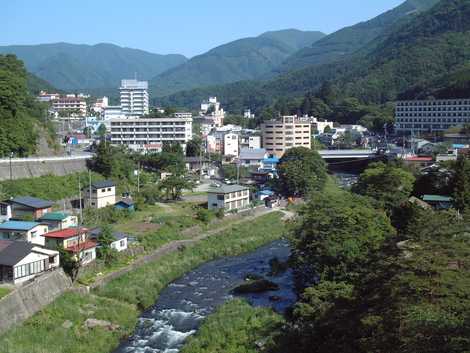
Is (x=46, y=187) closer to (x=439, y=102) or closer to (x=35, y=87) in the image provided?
(x=439, y=102)

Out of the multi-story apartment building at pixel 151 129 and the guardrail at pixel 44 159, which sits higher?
the multi-story apartment building at pixel 151 129

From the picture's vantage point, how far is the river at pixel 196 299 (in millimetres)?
13203

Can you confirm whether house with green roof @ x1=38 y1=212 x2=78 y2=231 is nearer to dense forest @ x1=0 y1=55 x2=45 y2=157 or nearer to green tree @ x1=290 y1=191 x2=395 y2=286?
dense forest @ x1=0 y1=55 x2=45 y2=157

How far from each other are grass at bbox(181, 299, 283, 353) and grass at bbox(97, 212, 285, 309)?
2.65 meters

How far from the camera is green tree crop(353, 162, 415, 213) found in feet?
75.1

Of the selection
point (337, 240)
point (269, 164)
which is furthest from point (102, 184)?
point (269, 164)

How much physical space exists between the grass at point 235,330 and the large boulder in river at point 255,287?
68.6 inches

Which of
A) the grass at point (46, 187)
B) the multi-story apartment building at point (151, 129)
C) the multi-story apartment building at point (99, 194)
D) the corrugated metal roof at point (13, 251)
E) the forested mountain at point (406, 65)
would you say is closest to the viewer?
the corrugated metal roof at point (13, 251)

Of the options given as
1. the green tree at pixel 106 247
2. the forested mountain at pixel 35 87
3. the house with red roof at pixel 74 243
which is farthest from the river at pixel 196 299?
the forested mountain at pixel 35 87

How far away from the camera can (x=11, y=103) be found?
26.5m

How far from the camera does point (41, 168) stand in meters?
26.3

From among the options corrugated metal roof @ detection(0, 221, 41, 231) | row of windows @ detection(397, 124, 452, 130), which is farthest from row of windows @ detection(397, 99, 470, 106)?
corrugated metal roof @ detection(0, 221, 41, 231)

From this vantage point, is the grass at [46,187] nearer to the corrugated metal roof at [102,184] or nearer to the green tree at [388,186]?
the corrugated metal roof at [102,184]

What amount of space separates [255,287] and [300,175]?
15181 millimetres
